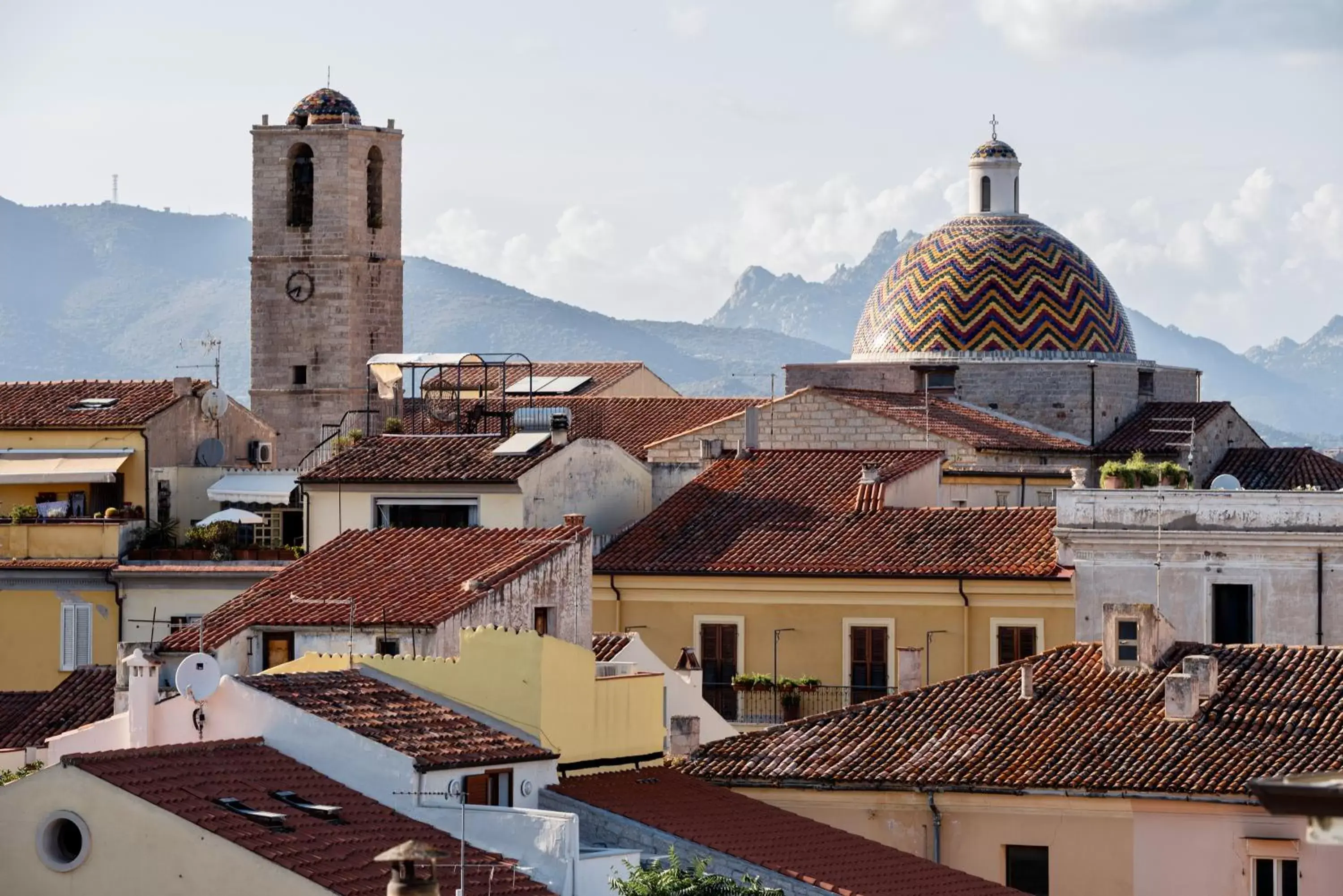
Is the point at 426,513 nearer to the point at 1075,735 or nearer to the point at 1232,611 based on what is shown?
the point at 1232,611

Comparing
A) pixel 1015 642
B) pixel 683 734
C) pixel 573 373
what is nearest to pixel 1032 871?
pixel 683 734

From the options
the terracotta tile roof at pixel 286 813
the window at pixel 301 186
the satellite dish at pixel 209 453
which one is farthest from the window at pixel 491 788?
the window at pixel 301 186

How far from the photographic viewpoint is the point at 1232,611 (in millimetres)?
32969

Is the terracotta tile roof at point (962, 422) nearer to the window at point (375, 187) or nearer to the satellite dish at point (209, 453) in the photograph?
the satellite dish at point (209, 453)

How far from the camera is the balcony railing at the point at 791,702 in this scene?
33.2 metres

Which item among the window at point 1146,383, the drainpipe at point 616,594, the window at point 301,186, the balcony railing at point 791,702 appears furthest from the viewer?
the window at point 301,186

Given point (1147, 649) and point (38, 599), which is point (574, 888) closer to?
point (1147, 649)

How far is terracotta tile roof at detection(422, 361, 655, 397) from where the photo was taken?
55.5 metres

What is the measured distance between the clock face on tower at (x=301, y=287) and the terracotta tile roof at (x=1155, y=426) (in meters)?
18.5

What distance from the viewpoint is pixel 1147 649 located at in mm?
27062

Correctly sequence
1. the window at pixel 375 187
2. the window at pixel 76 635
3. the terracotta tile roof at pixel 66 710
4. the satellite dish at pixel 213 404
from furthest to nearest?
1. the window at pixel 375 187
2. the satellite dish at pixel 213 404
3. the window at pixel 76 635
4. the terracotta tile roof at pixel 66 710

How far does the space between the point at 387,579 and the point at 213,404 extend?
1435cm

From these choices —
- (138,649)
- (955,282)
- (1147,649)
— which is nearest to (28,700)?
(138,649)

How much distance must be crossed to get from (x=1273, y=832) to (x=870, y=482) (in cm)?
1300
